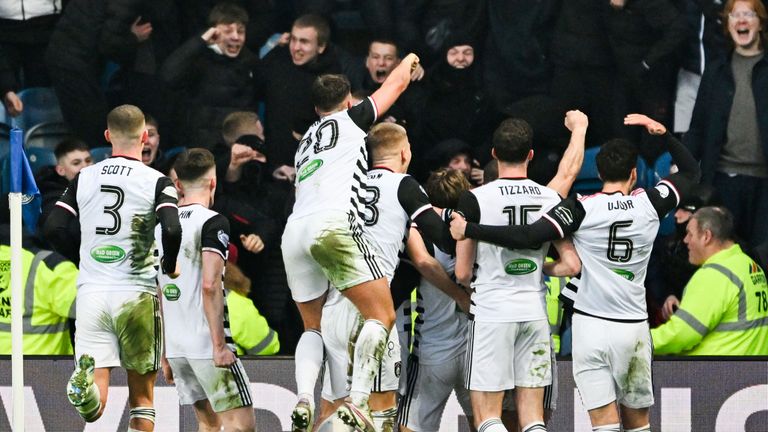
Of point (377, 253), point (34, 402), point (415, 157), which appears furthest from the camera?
point (415, 157)

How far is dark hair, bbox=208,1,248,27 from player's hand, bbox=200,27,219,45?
54 mm

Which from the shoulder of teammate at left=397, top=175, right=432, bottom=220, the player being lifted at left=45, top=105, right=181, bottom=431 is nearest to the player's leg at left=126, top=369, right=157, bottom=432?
the player being lifted at left=45, top=105, right=181, bottom=431

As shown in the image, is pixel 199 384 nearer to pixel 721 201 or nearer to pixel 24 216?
pixel 24 216

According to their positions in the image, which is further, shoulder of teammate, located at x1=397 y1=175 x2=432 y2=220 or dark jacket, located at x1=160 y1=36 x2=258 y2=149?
dark jacket, located at x1=160 y1=36 x2=258 y2=149

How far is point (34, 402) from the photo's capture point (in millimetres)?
10500

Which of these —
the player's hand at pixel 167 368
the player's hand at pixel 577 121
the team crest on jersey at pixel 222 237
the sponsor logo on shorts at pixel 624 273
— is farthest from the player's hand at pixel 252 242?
the sponsor logo on shorts at pixel 624 273

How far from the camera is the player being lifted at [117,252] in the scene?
8.40 m

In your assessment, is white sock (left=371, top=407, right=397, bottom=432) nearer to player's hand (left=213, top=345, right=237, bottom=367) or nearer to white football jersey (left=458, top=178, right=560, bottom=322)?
white football jersey (left=458, top=178, right=560, bottom=322)

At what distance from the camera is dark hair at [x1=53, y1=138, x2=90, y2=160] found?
36.5ft

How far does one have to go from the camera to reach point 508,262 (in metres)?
8.31

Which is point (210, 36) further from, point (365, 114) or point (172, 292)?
point (365, 114)

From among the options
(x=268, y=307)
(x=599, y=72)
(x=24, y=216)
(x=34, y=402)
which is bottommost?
(x=34, y=402)

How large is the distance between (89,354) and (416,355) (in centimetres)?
204

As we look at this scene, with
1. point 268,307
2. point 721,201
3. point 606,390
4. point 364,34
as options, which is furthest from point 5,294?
point 721,201
